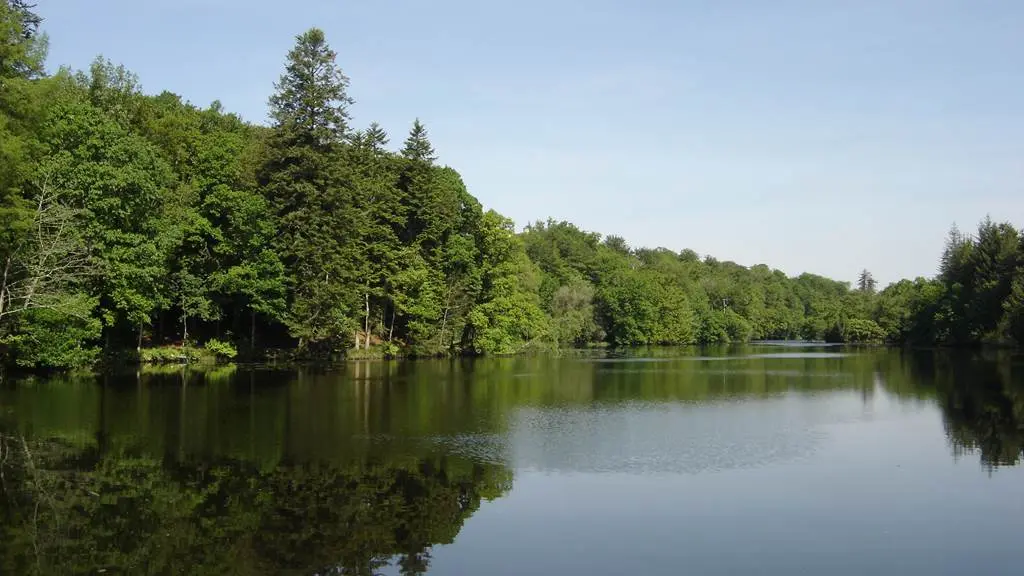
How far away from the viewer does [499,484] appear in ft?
52.5

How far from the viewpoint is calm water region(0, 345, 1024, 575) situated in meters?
11.3

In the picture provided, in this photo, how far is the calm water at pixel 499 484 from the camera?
37.0ft

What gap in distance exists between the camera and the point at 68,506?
13.2 meters

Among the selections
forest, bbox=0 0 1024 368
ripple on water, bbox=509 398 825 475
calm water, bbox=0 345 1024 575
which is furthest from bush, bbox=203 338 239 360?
ripple on water, bbox=509 398 825 475

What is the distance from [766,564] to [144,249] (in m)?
36.8

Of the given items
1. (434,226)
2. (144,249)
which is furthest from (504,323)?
(144,249)

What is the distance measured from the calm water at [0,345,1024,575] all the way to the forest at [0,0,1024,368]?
22.8ft

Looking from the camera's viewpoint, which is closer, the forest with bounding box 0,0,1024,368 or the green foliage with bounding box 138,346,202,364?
the forest with bounding box 0,0,1024,368

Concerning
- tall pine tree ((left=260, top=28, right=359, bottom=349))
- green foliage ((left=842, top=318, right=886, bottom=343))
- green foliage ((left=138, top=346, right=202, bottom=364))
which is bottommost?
green foliage ((left=138, top=346, right=202, bottom=364))

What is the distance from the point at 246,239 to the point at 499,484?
115 ft

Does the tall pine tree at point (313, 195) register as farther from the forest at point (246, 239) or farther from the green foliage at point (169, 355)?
the green foliage at point (169, 355)

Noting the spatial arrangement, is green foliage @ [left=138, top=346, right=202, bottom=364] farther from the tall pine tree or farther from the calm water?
the calm water

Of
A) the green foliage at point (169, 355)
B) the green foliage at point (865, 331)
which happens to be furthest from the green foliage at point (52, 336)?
the green foliage at point (865, 331)

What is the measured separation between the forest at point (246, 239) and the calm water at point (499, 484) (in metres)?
6.96
